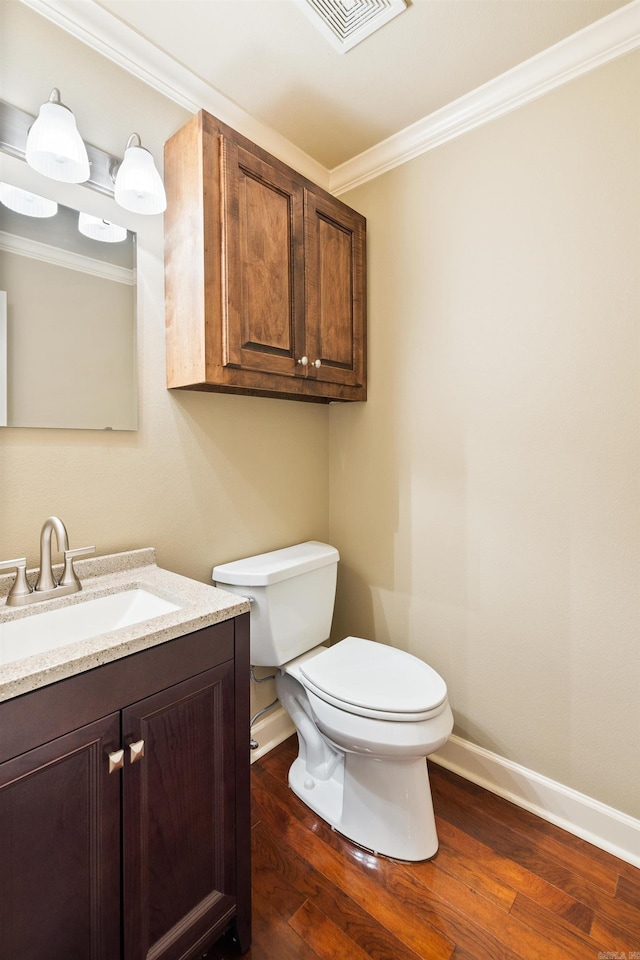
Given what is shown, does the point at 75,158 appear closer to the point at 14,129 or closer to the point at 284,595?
the point at 14,129

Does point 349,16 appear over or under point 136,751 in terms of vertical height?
over

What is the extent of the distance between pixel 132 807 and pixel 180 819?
0.46 feet

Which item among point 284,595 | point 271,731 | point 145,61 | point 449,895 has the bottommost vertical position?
point 449,895

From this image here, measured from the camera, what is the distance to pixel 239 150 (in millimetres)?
1359

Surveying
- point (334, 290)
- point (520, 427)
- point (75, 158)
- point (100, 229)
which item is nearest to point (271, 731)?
point (520, 427)

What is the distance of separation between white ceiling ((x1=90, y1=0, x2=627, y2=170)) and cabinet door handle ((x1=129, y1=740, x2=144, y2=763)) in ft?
6.01

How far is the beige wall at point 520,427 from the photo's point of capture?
1.37 m

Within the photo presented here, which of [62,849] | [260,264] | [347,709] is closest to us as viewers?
[62,849]

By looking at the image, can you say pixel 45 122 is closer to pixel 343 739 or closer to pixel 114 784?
pixel 114 784

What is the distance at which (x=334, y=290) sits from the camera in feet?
5.70

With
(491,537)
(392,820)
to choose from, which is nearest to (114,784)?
(392,820)

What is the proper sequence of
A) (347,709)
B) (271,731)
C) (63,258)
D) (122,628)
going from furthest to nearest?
(271,731) → (347,709) → (63,258) → (122,628)

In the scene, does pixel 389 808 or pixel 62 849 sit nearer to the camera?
pixel 62 849

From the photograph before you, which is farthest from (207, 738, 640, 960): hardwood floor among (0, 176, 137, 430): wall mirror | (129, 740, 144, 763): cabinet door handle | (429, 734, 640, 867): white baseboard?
(0, 176, 137, 430): wall mirror
